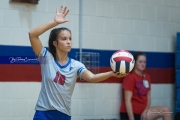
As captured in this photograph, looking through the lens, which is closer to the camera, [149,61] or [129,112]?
[129,112]

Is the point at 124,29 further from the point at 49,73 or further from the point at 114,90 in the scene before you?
the point at 49,73

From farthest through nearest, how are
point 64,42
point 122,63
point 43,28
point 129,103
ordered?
point 129,103 → point 64,42 → point 43,28 → point 122,63

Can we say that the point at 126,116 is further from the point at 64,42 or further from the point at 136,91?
the point at 64,42

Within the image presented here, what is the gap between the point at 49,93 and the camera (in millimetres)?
4012

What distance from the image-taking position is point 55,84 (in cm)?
400

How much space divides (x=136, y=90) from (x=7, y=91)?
181 centimetres

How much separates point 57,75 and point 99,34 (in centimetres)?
193

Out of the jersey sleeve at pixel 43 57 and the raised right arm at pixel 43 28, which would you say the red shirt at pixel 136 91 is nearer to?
the jersey sleeve at pixel 43 57

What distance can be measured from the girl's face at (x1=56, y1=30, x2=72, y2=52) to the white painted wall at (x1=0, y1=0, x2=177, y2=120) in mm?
1261

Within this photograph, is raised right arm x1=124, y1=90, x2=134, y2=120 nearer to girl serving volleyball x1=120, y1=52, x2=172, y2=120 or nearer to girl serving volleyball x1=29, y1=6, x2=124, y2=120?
girl serving volleyball x1=120, y1=52, x2=172, y2=120

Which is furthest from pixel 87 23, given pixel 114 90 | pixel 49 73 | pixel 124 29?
pixel 49 73

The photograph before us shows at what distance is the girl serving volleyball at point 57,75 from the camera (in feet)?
13.0

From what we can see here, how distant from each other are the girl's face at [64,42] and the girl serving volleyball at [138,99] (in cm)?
196

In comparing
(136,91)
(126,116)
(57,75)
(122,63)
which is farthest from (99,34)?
(122,63)
